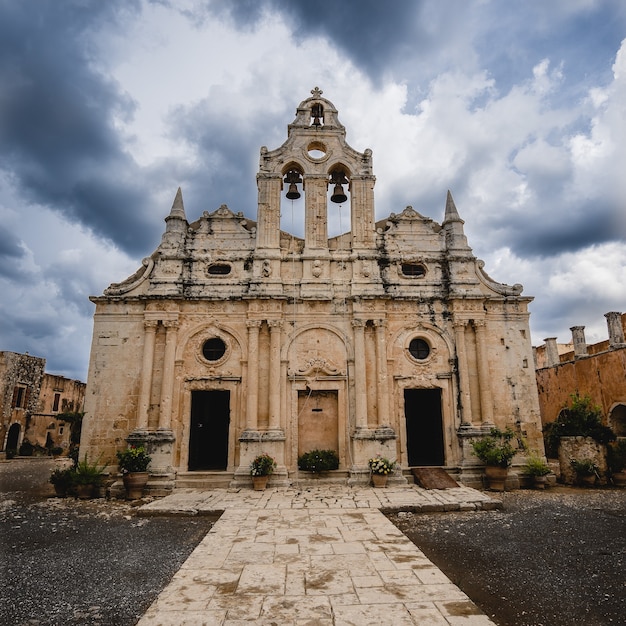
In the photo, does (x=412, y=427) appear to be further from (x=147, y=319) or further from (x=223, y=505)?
(x=147, y=319)

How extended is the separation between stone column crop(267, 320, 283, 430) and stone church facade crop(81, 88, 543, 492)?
3 centimetres

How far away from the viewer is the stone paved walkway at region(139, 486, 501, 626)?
4961 mm

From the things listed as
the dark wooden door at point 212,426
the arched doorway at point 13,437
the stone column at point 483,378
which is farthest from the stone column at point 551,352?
the arched doorway at point 13,437

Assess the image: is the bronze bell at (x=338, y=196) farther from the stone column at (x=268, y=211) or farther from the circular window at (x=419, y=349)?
the circular window at (x=419, y=349)

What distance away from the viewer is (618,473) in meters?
13.7

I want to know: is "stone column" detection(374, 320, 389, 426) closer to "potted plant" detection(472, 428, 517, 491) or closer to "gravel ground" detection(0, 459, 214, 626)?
"potted plant" detection(472, 428, 517, 491)

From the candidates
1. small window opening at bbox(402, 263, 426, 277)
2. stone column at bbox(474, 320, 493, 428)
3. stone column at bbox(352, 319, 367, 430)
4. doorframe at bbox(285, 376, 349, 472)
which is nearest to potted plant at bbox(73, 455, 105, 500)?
doorframe at bbox(285, 376, 349, 472)

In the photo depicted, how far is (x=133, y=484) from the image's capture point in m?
12.5

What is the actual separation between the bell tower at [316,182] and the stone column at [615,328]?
44.5 feet

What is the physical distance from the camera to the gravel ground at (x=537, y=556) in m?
5.39

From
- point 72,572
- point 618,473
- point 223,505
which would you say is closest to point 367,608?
point 72,572

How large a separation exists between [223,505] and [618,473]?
38.9ft

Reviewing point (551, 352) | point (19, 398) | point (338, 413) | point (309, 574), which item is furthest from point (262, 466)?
point (19, 398)

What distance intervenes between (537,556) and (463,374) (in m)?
7.69
